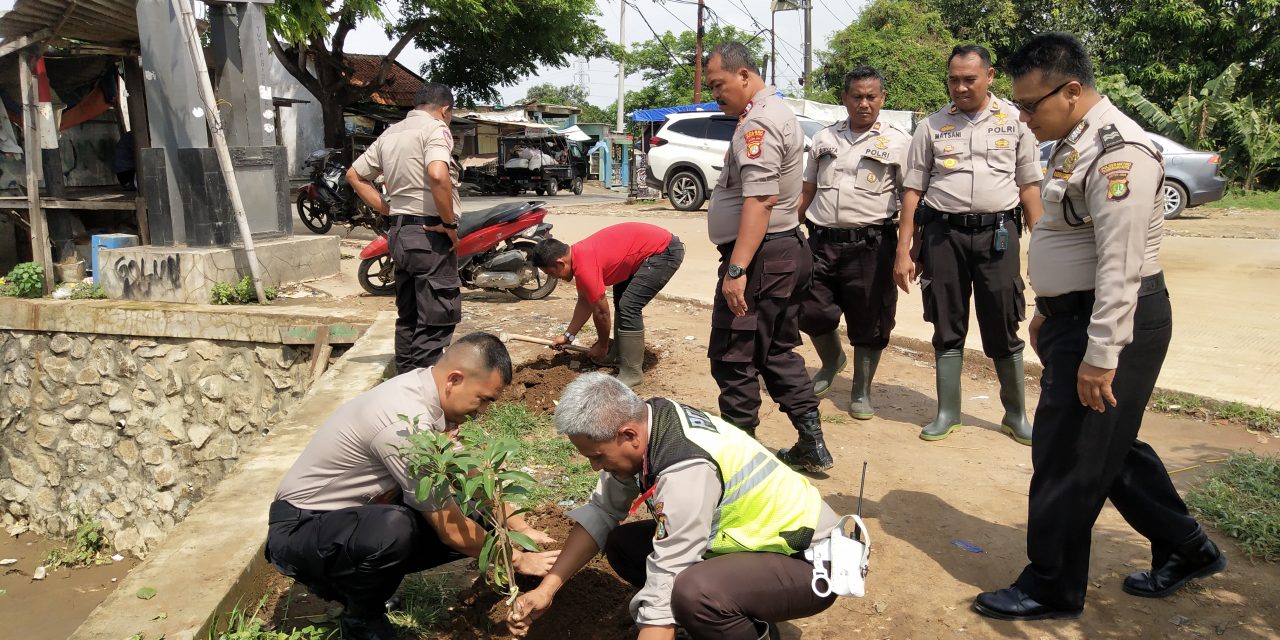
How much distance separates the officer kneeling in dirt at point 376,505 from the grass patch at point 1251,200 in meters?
17.2

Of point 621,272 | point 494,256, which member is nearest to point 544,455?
point 621,272

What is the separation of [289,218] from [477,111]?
17.2m

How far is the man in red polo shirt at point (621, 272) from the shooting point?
530 cm

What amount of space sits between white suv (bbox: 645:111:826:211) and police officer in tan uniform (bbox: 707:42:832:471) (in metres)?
10.9

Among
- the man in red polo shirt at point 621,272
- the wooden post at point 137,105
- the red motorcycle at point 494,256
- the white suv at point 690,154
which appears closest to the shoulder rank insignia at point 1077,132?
the man in red polo shirt at point 621,272

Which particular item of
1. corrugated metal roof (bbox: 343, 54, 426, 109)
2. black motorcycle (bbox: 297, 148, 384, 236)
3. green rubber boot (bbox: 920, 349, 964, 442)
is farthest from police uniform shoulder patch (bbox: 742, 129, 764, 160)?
corrugated metal roof (bbox: 343, 54, 426, 109)

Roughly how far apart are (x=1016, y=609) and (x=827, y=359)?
2498 millimetres

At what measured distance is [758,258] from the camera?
3.88 meters

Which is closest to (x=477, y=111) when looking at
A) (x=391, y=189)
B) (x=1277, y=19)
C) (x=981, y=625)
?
(x=1277, y=19)

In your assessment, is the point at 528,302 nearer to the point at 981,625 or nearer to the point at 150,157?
the point at 150,157

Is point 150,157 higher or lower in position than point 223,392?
higher

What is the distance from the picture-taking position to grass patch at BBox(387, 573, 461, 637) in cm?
300

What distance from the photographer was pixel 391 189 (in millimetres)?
5117

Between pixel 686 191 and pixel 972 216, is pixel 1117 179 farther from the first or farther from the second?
pixel 686 191
